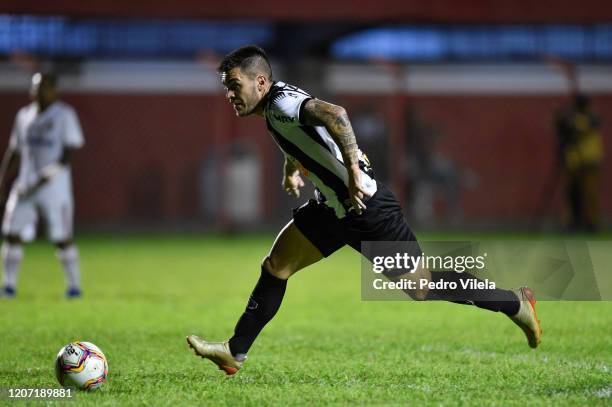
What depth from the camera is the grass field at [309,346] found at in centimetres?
565

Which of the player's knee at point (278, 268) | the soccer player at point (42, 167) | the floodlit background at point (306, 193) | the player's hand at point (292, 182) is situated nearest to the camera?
the player's knee at point (278, 268)

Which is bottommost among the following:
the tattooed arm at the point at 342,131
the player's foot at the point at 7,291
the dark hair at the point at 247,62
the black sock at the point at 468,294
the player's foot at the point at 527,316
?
the player's foot at the point at 7,291

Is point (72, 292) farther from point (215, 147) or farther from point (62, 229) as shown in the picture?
point (215, 147)

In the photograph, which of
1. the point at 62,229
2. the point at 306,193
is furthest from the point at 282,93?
the point at 306,193

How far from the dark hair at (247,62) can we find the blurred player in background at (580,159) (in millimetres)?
13477

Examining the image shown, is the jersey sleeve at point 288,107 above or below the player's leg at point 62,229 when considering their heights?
above

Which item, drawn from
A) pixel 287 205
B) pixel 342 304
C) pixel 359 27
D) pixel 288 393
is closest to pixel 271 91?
pixel 288 393

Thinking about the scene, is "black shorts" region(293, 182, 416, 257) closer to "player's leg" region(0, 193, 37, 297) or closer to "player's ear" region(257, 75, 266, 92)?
"player's ear" region(257, 75, 266, 92)

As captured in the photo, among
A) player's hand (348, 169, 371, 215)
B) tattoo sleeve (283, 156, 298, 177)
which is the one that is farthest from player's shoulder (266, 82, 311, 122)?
tattoo sleeve (283, 156, 298, 177)

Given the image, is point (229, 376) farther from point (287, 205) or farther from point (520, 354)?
point (287, 205)

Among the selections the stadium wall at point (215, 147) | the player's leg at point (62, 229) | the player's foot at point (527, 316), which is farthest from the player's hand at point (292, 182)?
the stadium wall at point (215, 147)

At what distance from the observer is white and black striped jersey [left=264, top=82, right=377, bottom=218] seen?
566 centimetres

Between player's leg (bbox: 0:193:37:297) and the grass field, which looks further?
player's leg (bbox: 0:193:37:297)

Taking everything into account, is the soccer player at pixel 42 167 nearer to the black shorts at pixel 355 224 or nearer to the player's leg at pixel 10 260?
the player's leg at pixel 10 260
